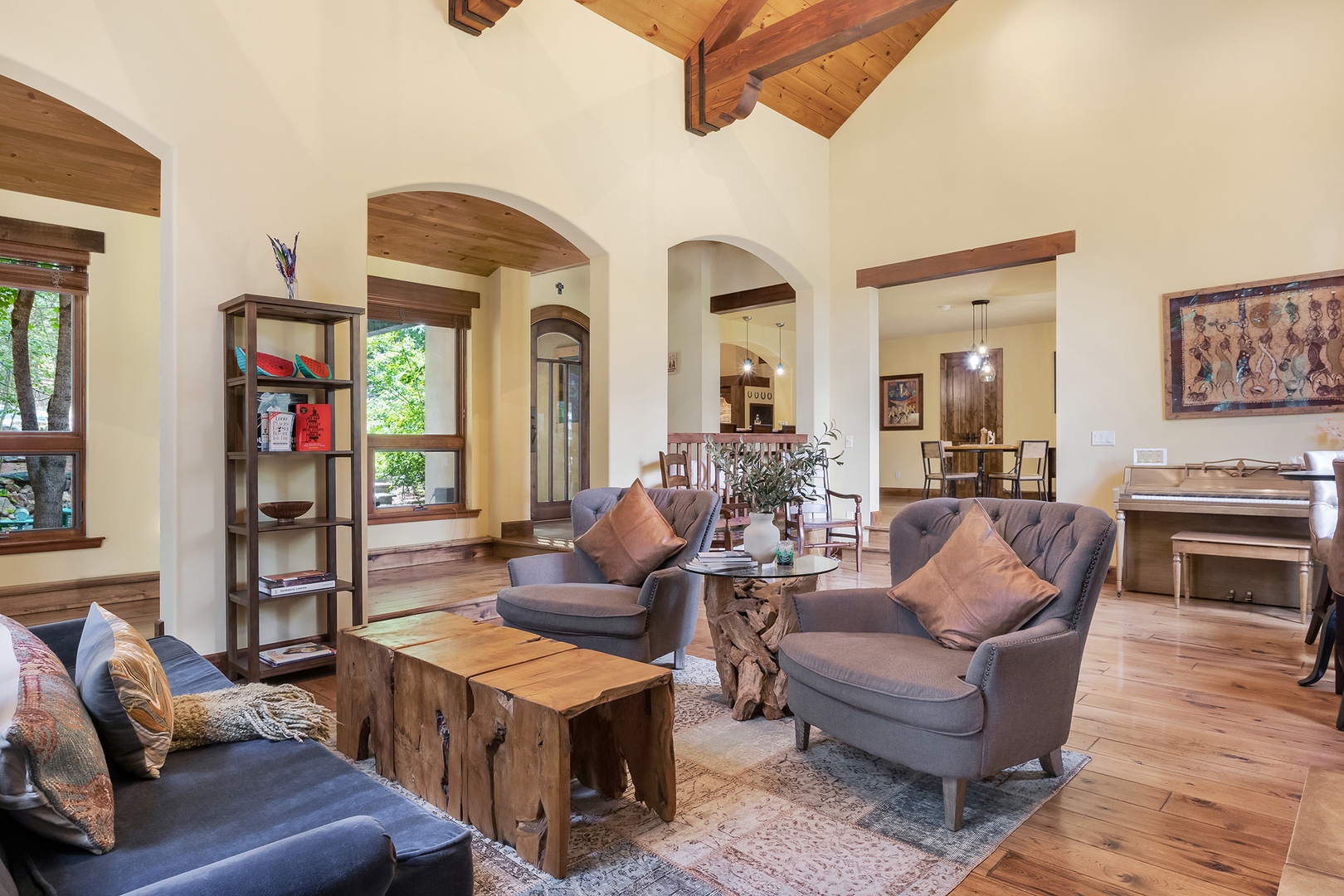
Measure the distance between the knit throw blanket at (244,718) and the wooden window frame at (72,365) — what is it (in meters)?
3.95

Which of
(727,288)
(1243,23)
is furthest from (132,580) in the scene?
(1243,23)

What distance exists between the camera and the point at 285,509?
11.5ft

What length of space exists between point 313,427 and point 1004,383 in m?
10.5

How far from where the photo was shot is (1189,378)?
18.3 ft

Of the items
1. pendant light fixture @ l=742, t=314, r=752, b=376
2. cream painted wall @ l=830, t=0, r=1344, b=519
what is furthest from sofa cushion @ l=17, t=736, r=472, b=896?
pendant light fixture @ l=742, t=314, r=752, b=376

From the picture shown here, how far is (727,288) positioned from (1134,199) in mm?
4105

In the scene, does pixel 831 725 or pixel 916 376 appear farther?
pixel 916 376

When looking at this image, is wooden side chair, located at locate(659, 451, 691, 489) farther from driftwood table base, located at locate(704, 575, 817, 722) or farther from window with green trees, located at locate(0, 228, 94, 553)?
window with green trees, located at locate(0, 228, 94, 553)

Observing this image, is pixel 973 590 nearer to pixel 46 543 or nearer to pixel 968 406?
pixel 46 543

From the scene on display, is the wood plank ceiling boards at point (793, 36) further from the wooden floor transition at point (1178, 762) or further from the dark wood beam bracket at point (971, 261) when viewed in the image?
the wooden floor transition at point (1178, 762)

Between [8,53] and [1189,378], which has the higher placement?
[8,53]

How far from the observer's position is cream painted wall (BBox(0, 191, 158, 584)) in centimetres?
495

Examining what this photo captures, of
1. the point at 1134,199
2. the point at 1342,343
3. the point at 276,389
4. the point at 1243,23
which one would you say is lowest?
the point at 276,389

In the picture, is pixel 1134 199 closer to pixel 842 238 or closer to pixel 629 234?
pixel 842 238
